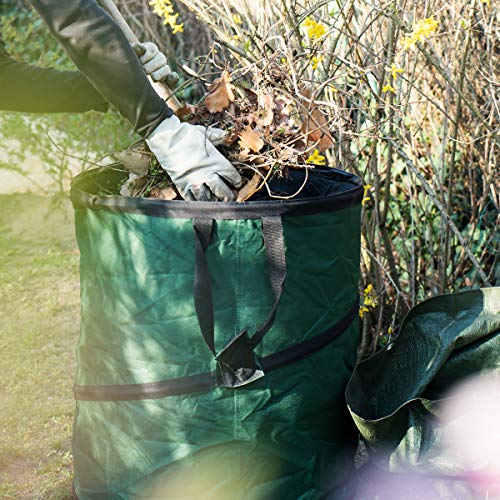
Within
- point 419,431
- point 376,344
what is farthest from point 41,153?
point 419,431

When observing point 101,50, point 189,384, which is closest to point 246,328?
point 189,384

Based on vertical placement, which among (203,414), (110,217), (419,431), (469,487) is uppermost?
(110,217)

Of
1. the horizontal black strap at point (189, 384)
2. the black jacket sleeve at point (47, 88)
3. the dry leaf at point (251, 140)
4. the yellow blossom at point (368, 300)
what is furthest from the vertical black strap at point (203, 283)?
the yellow blossom at point (368, 300)

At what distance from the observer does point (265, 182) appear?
166cm

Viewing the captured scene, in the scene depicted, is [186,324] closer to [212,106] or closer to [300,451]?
[300,451]

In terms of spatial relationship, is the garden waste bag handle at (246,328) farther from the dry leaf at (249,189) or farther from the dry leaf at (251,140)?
the dry leaf at (251,140)

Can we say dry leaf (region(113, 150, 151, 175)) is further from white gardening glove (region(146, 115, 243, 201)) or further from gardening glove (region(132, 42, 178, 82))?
gardening glove (region(132, 42, 178, 82))

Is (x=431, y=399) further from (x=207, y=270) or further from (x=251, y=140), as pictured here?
(x=251, y=140)

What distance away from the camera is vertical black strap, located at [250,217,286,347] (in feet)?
5.17

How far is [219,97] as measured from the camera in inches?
71.5

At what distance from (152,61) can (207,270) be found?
0.63 meters

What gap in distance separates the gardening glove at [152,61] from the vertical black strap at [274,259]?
0.56 metres

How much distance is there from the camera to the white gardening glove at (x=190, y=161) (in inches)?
64.7

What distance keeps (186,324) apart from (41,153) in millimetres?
3418
